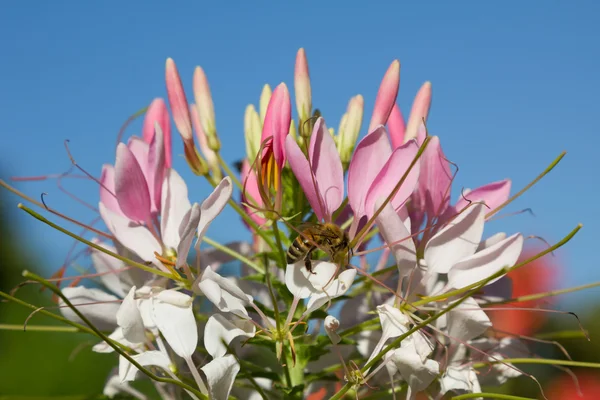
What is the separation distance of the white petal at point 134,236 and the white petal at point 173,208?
4 centimetres

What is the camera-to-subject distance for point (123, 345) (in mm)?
1898

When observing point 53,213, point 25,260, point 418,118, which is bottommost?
point 25,260

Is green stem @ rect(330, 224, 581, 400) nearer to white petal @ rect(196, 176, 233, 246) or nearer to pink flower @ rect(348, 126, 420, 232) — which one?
pink flower @ rect(348, 126, 420, 232)

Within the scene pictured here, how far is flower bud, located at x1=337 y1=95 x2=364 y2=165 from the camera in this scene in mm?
2072

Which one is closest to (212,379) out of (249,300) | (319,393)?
(249,300)

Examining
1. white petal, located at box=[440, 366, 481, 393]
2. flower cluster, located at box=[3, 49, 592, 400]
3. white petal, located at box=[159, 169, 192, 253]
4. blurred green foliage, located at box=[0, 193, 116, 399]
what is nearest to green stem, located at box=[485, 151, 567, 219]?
flower cluster, located at box=[3, 49, 592, 400]

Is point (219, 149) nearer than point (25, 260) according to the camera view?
Result: Yes

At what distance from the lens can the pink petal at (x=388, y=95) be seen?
78.7 inches

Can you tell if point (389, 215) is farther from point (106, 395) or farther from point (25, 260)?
point (25, 260)

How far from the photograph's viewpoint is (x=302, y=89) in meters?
2.02

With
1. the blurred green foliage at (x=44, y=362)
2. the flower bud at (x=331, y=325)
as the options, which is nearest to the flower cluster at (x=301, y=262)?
the flower bud at (x=331, y=325)

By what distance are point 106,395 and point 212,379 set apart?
0.62 meters

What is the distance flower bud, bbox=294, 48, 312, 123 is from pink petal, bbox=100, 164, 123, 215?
1.96ft

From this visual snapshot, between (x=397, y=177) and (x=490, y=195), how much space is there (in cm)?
44
